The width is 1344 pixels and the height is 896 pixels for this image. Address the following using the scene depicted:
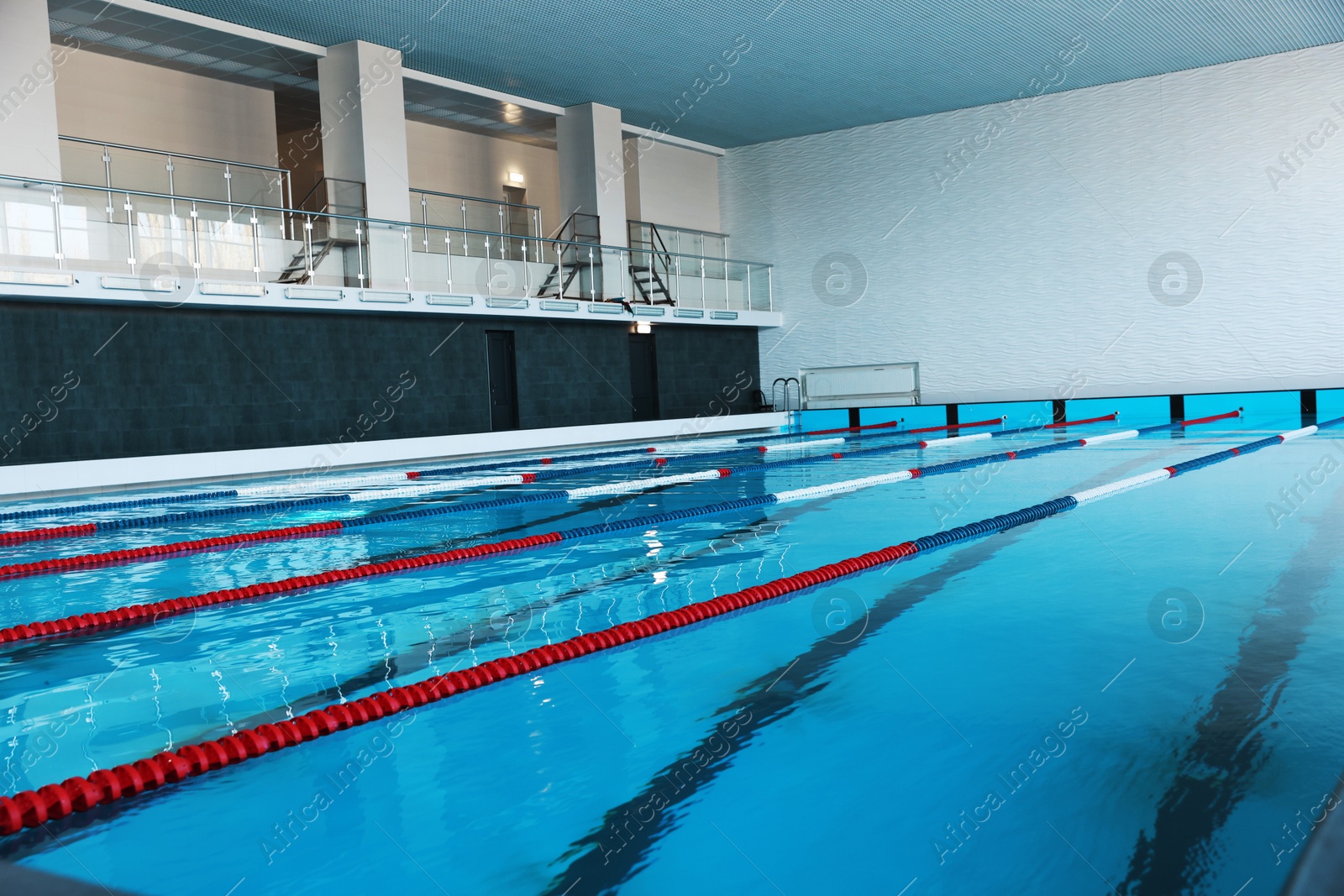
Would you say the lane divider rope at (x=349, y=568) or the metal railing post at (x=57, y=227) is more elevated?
the metal railing post at (x=57, y=227)

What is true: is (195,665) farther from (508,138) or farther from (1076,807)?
(508,138)

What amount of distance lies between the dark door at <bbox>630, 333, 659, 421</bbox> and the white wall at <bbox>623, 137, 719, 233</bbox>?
2.45 meters

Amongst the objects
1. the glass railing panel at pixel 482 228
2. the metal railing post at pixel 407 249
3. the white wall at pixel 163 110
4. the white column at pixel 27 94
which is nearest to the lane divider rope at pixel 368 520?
the metal railing post at pixel 407 249

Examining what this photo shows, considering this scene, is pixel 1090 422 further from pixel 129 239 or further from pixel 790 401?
pixel 129 239

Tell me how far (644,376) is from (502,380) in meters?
3.55

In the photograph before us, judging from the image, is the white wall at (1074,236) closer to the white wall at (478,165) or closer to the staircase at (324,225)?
the white wall at (478,165)

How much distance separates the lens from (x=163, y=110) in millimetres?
13938

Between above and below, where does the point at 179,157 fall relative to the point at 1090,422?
above

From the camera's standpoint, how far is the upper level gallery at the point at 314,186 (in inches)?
411

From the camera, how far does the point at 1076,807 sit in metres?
1.93

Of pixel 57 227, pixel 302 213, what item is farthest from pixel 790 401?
pixel 57 227

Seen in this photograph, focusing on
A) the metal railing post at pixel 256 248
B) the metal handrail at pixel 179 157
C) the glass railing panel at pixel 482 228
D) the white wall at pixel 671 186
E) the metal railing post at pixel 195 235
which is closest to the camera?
the metal handrail at pixel 179 157

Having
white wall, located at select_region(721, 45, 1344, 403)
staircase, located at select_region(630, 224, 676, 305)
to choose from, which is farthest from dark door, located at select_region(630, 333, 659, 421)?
white wall, located at select_region(721, 45, 1344, 403)

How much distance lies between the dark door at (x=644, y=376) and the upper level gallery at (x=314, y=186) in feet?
2.96
